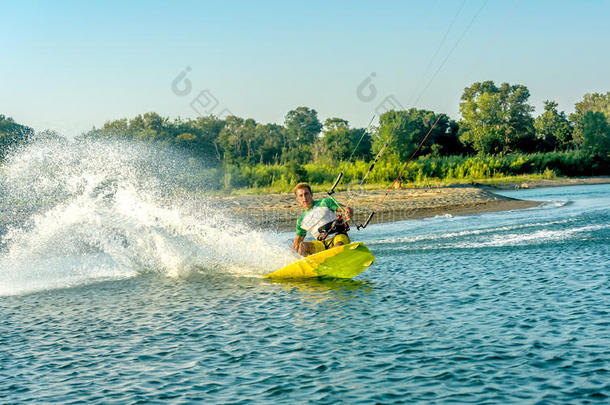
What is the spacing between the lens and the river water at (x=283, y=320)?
6.11 meters

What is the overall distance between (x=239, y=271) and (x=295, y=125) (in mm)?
82164

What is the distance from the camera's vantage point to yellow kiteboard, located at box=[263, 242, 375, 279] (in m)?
10.9

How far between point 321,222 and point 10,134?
38.8m

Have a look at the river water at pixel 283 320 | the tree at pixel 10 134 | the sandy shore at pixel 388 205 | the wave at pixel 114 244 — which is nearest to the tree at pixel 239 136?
the tree at pixel 10 134

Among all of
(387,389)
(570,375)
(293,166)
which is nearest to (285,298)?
(387,389)

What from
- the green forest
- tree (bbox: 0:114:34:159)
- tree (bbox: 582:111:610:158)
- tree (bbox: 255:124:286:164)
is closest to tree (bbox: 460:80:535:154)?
the green forest

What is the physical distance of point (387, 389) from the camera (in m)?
5.91

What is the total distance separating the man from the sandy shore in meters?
9.89

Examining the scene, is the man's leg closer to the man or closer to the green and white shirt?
the man

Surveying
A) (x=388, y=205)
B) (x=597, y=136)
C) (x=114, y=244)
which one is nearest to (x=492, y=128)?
Result: (x=597, y=136)

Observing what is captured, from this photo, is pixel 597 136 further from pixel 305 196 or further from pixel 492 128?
pixel 305 196

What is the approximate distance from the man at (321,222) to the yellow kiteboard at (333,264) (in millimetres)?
335

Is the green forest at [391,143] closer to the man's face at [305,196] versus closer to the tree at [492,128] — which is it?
the tree at [492,128]

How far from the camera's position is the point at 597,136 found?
61.2m
